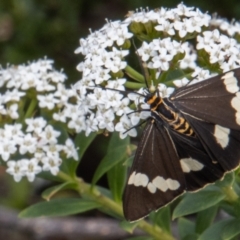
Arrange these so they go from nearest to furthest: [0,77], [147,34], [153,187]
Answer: [153,187] → [147,34] → [0,77]

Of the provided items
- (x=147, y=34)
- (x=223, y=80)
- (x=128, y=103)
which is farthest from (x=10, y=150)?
(x=223, y=80)

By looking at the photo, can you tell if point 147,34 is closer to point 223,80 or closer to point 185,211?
point 223,80

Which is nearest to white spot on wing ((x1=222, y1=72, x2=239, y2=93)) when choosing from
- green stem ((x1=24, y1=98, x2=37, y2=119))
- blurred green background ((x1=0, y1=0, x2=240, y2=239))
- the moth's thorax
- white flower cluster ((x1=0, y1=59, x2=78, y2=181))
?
the moth's thorax

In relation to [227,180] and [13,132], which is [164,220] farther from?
[13,132]

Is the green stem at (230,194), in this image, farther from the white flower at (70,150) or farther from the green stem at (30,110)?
the green stem at (30,110)

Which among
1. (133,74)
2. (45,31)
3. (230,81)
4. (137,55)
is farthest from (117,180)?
(45,31)

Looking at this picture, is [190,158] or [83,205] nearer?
[190,158]
